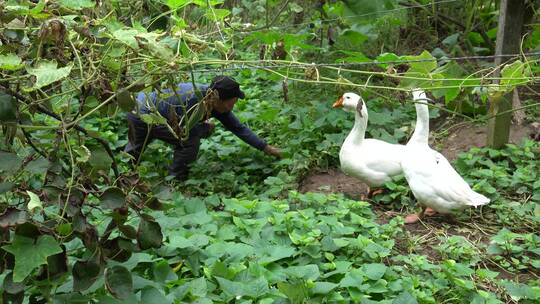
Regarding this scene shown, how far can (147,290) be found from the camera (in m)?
2.87

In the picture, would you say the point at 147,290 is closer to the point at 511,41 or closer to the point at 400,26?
the point at 511,41

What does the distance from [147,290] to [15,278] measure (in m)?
0.80

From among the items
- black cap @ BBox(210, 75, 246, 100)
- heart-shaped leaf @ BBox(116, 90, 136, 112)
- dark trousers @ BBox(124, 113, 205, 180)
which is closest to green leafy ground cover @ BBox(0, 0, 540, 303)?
heart-shaped leaf @ BBox(116, 90, 136, 112)

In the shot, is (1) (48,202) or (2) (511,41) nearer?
(1) (48,202)

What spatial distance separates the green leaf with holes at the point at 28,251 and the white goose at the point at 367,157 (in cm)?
329

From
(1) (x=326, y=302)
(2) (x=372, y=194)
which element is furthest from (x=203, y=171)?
(1) (x=326, y=302)

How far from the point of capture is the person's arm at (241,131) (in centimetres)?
634

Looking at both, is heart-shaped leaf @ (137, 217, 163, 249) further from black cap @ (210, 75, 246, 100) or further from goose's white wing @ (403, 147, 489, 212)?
black cap @ (210, 75, 246, 100)

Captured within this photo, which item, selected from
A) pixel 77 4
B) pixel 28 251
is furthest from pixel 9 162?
pixel 77 4

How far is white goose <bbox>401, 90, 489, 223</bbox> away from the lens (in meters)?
4.69

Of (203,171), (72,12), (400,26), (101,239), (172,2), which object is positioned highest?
(72,12)

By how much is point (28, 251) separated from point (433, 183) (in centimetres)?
318

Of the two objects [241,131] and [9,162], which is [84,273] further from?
[241,131]

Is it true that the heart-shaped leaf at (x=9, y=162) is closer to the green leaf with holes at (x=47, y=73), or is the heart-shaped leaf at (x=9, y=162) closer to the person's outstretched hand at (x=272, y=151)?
the green leaf with holes at (x=47, y=73)
